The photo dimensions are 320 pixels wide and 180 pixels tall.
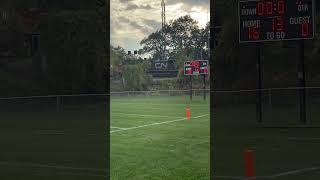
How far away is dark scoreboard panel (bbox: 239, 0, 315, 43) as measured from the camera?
51.9ft

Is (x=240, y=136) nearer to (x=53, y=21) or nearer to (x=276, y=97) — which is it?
(x=276, y=97)

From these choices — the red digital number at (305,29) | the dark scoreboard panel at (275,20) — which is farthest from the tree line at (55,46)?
the red digital number at (305,29)

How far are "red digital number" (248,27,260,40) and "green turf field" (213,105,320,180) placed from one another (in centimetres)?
313

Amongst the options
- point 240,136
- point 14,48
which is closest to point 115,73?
point 14,48

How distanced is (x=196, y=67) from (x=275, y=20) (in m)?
24.0

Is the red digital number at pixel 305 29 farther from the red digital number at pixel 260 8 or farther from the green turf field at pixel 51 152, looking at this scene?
the green turf field at pixel 51 152

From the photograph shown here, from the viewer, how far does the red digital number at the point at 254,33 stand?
53.2ft

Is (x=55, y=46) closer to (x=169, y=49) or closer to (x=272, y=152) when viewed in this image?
(x=169, y=49)

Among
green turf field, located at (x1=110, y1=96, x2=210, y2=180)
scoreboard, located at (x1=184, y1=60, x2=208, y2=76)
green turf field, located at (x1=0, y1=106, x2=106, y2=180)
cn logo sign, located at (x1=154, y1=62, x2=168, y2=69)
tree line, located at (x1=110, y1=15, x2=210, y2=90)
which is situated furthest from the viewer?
cn logo sign, located at (x1=154, y1=62, x2=168, y2=69)

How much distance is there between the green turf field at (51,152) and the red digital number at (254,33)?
5933mm

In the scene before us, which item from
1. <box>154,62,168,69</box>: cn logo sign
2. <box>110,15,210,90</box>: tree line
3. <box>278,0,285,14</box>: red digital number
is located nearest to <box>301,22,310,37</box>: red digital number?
<box>278,0,285,14</box>: red digital number

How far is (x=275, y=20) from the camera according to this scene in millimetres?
16047

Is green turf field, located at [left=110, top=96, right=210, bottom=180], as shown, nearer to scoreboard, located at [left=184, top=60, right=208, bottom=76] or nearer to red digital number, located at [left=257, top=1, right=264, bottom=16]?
red digital number, located at [left=257, top=1, right=264, bottom=16]

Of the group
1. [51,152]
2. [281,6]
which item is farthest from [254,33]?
[51,152]
